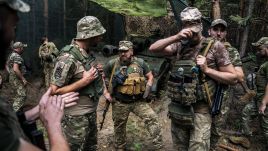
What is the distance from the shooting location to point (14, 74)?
32.3ft

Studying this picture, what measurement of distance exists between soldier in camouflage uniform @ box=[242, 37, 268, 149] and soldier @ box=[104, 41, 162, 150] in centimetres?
185

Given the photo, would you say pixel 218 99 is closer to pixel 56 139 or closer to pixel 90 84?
pixel 90 84

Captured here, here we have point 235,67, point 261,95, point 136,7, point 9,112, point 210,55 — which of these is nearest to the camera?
point 9,112

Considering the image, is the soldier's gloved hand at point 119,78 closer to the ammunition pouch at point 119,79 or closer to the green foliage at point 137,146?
the ammunition pouch at point 119,79

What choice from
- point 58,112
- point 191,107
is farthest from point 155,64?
point 58,112

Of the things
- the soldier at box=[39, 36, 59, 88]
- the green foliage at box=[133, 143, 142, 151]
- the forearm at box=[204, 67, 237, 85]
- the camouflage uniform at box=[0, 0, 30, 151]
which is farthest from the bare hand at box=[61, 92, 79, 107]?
the soldier at box=[39, 36, 59, 88]

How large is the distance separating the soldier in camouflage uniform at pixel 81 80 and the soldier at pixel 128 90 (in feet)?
4.24

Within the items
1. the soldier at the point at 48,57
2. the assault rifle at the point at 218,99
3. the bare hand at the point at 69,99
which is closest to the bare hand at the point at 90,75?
the assault rifle at the point at 218,99

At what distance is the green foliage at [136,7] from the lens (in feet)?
24.5

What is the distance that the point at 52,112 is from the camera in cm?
232

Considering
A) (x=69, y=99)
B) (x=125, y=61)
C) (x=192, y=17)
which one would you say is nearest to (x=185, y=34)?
(x=192, y=17)

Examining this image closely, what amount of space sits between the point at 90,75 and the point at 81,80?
122 millimetres

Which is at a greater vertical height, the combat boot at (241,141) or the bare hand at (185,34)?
the bare hand at (185,34)

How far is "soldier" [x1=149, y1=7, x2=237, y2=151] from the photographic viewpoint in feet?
13.7
